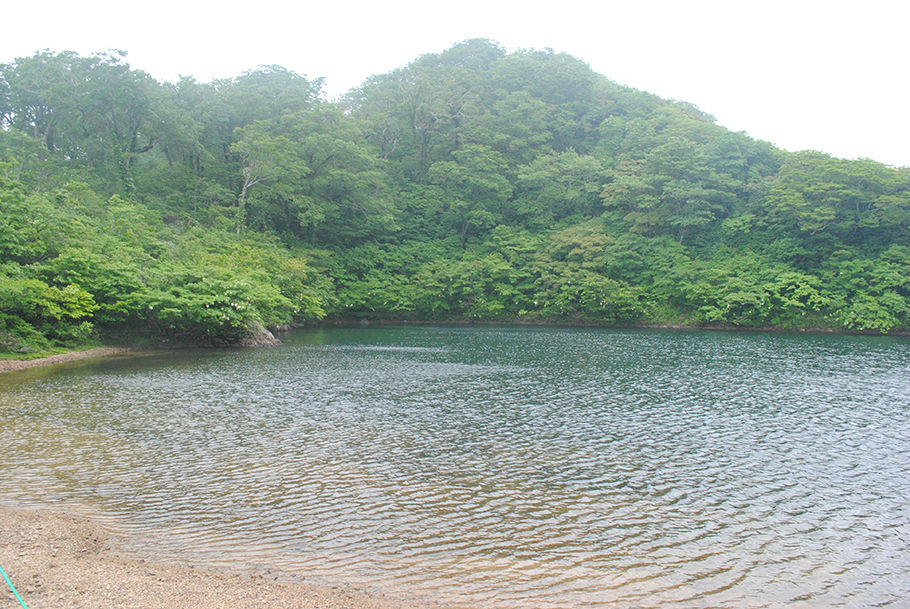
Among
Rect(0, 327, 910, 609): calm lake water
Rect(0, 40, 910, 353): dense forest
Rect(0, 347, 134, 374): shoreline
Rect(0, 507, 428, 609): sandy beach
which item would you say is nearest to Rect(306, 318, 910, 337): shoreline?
Rect(0, 40, 910, 353): dense forest

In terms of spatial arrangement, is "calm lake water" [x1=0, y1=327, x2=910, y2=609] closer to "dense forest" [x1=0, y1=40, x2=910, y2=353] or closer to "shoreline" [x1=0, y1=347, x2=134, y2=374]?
"shoreline" [x1=0, y1=347, x2=134, y2=374]

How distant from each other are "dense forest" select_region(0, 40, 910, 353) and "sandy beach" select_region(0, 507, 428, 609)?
2331 cm

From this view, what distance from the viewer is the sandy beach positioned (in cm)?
602

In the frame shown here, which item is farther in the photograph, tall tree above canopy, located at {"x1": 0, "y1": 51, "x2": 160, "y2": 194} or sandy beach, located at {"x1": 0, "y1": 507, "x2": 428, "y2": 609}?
tall tree above canopy, located at {"x1": 0, "y1": 51, "x2": 160, "y2": 194}

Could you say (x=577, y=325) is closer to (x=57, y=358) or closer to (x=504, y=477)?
(x=57, y=358)

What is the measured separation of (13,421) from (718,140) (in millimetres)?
57280

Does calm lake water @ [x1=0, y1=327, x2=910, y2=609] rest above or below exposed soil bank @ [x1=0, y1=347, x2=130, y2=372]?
below

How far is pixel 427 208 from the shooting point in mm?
63625

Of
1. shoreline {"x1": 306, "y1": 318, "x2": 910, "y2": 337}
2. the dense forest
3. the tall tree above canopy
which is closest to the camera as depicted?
the dense forest

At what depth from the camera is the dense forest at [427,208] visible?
119 ft

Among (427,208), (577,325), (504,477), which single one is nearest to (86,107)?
(427,208)

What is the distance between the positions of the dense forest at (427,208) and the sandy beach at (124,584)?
23310 mm

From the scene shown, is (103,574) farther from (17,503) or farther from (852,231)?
(852,231)

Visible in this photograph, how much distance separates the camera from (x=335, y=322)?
180 feet
